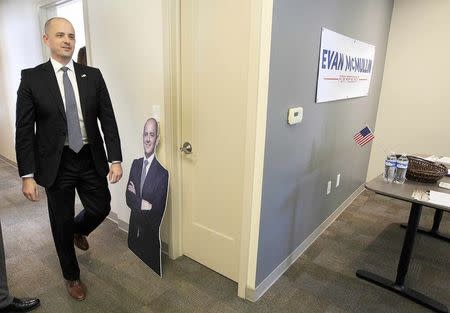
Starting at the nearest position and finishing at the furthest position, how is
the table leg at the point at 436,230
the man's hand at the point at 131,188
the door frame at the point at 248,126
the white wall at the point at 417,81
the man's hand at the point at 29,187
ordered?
the door frame at the point at 248,126 < the man's hand at the point at 29,187 < the man's hand at the point at 131,188 < the table leg at the point at 436,230 < the white wall at the point at 417,81

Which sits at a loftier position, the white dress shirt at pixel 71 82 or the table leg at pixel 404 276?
the white dress shirt at pixel 71 82

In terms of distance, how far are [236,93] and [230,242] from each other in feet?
Answer: 3.28

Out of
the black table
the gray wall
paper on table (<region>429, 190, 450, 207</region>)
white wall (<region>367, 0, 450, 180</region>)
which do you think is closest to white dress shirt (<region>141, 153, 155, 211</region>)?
the gray wall

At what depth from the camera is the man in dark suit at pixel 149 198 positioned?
1.98 meters

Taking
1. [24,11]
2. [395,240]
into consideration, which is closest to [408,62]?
[395,240]

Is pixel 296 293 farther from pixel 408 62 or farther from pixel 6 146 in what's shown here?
pixel 6 146

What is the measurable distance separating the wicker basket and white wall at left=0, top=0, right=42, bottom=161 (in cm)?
382

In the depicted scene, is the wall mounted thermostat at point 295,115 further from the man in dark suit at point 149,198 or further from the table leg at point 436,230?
the table leg at point 436,230

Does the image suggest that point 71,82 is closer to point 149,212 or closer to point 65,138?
point 65,138

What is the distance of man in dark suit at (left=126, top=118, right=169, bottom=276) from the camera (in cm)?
198

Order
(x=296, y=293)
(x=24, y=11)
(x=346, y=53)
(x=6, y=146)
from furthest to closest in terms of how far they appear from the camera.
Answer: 1. (x=6, y=146)
2. (x=24, y=11)
3. (x=346, y=53)
4. (x=296, y=293)

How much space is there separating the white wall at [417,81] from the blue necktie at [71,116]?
345 cm

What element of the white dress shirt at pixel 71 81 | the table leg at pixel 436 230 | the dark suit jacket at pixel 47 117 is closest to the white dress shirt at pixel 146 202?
the dark suit jacket at pixel 47 117

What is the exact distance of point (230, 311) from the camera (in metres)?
1.77
